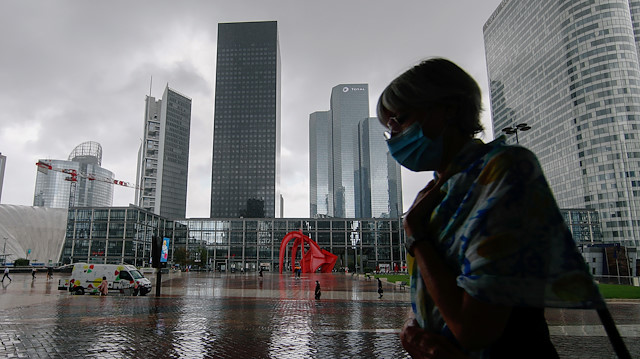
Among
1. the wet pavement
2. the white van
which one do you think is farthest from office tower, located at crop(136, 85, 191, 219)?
the wet pavement

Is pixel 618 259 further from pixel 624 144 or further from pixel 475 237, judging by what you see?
pixel 624 144

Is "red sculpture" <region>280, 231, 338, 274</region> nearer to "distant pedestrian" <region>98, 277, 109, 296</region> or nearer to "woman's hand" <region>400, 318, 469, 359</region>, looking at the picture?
"distant pedestrian" <region>98, 277, 109, 296</region>

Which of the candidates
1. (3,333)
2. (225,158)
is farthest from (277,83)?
(3,333)

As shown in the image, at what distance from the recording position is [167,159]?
154 metres

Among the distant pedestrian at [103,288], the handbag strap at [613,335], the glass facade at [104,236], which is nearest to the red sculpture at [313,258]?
the distant pedestrian at [103,288]

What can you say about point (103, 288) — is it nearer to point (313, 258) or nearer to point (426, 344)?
point (426, 344)

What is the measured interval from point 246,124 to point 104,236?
8572cm

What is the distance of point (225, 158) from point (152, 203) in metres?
33.8

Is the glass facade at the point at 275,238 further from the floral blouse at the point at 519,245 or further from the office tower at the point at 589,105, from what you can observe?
the floral blouse at the point at 519,245

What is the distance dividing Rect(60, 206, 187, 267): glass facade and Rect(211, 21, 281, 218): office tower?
68.6m

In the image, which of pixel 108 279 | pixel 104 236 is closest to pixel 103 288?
pixel 108 279

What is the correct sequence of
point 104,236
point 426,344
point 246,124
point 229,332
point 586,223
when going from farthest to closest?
point 246,124 < point 104,236 < point 586,223 < point 229,332 < point 426,344

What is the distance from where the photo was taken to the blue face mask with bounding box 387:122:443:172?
1.36 m

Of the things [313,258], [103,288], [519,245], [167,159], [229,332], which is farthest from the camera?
[167,159]
